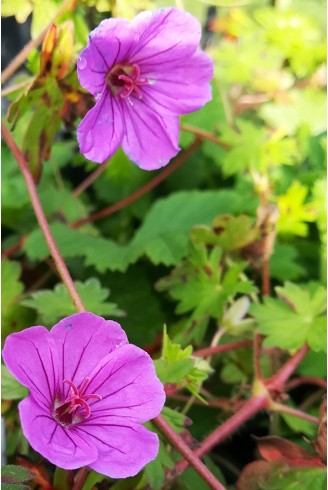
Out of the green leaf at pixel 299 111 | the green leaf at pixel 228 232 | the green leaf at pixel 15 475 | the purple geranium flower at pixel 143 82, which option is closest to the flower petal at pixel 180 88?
the purple geranium flower at pixel 143 82

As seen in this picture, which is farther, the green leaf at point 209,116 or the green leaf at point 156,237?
the green leaf at point 209,116

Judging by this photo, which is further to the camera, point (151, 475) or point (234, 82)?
point (234, 82)

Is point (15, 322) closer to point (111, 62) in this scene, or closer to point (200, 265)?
point (200, 265)

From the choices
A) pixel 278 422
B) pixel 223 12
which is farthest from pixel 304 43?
pixel 278 422

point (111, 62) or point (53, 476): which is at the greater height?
point (111, 62)

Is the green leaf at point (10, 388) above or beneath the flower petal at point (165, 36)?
beneath

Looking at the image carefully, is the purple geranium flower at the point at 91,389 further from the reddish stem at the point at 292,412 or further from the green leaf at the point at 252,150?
the green leaf at the point at 252,150

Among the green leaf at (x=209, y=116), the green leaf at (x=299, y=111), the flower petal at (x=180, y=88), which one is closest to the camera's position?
the flower petal at (x=180, y=88)

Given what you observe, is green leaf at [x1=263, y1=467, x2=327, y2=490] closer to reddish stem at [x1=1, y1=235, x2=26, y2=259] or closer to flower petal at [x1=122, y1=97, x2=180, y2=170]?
flower petal at [x1=122, y1=97, x2=180, y2=170]
